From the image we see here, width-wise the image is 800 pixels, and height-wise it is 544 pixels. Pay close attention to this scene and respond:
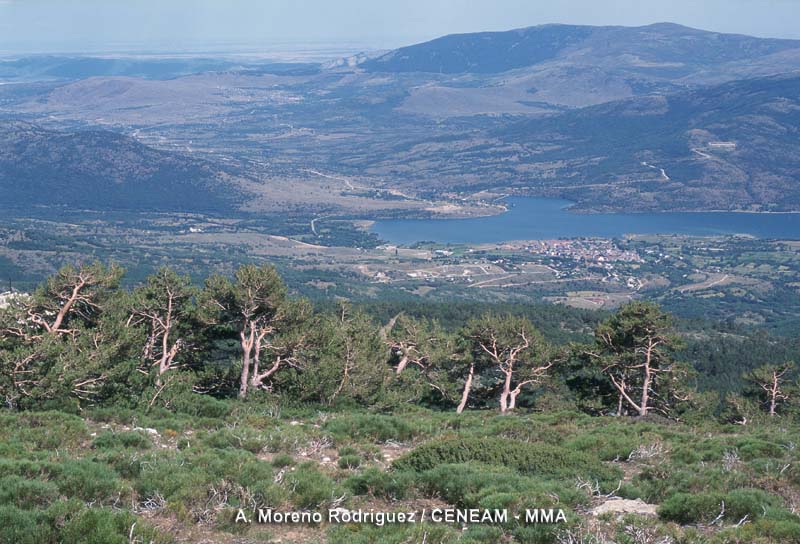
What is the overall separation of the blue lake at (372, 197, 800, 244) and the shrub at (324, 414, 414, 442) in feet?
337

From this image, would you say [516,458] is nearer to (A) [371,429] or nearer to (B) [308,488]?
(A) [371,429]

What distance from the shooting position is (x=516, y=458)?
11.4m

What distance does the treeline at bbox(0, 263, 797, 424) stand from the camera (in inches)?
747

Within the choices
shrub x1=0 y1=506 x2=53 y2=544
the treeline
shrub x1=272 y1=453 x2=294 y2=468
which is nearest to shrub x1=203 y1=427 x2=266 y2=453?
shrub x1=272 y1=453 x2=294 y2=468

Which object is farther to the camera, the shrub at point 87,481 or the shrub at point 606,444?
the shrub at point 606,444

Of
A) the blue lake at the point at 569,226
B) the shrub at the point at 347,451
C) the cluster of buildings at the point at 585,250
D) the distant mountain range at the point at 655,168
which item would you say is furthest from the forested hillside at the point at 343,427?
the distant mountain range at the point at 655,168

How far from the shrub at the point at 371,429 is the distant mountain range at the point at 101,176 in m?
127

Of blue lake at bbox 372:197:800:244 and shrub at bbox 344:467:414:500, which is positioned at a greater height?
shrub at bbox 344:467:414:500

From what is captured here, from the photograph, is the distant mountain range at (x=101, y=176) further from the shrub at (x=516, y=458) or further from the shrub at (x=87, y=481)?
the shrub at (x=87, y=481)

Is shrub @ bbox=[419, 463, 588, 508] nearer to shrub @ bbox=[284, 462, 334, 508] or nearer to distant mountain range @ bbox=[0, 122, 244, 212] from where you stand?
shrub @ bbox=[284, 462, 334, 508]

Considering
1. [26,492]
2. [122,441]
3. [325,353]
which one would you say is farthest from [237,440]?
[325,353]

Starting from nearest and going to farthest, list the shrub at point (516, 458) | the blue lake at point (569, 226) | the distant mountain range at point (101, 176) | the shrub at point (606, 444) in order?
the shrub at point (516, 458)
the shrub at point (606, 444)
the blue lake at point (569, 226)
the distant mountain range at point (101, 176)

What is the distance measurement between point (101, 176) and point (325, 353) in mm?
151038

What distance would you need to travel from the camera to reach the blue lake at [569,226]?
123 m
